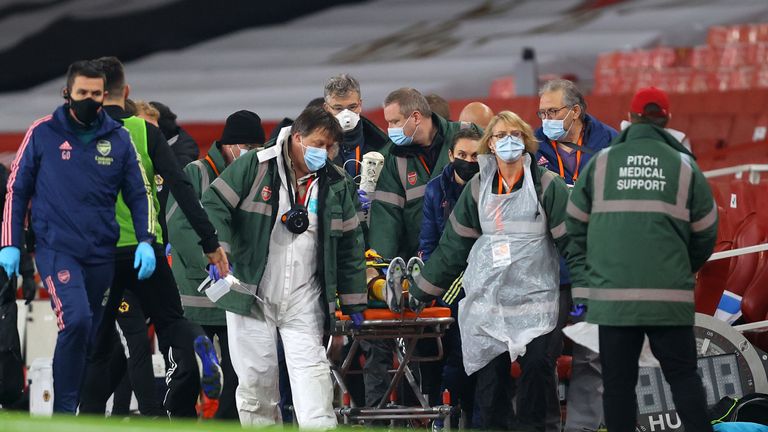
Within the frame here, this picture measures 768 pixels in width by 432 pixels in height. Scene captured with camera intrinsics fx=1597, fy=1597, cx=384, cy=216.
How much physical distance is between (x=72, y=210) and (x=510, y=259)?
1.93m

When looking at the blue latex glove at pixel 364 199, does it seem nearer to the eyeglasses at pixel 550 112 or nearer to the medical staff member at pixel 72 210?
the eyeglasses at pixel 550 112

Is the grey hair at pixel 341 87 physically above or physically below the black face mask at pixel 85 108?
above

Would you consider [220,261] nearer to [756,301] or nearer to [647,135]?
[647,135]

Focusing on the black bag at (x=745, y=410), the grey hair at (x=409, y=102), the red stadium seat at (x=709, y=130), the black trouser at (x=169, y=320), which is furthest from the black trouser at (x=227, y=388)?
the red stadium seat at (x=709, y=130)

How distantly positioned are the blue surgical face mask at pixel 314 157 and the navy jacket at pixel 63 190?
0.86 metres

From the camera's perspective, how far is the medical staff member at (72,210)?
685 cm

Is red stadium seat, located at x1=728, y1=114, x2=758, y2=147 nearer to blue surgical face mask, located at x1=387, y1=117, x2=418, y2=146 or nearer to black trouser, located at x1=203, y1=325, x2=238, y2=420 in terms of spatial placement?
blue surgical face mask, located at x1=387, y1=117, x2=418, y2=146

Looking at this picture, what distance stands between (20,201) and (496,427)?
238cm

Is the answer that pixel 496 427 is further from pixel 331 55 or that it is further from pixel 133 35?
pixel 133 35

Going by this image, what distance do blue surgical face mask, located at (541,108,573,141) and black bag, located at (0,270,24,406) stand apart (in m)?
2.68

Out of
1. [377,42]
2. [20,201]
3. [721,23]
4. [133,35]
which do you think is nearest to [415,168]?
[20,201]

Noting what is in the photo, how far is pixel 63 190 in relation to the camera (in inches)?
272

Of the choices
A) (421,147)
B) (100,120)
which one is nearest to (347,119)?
(421,147)

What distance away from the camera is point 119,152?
7027 mm
